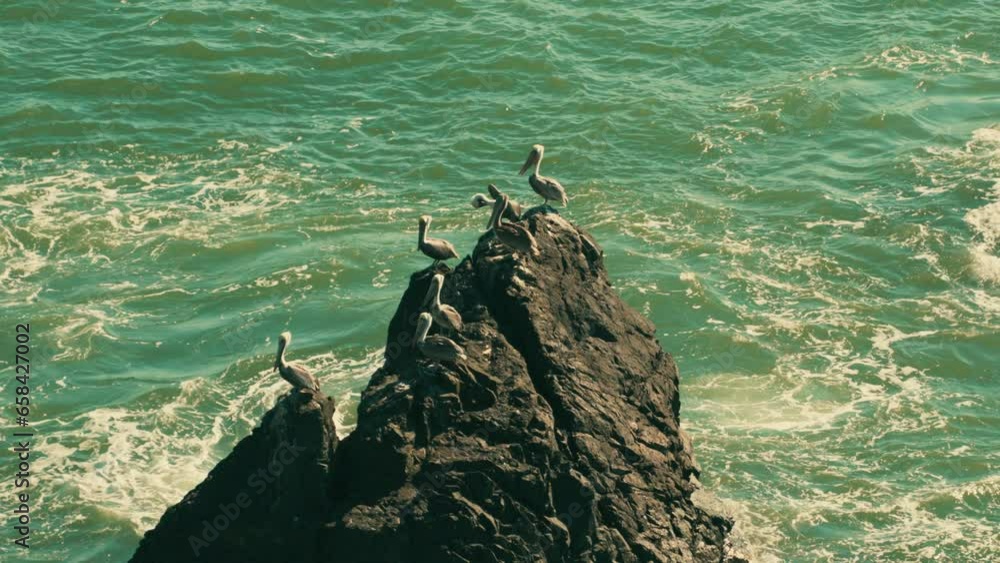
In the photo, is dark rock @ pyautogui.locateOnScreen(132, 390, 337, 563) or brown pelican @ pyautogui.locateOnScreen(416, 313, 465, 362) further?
brown pelican @ pyautogui.locateOnScreen(416, 313, 465, 362)

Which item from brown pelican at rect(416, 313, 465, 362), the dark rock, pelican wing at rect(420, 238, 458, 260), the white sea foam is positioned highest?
pelican wing at rect(420, 238, 458, 260)

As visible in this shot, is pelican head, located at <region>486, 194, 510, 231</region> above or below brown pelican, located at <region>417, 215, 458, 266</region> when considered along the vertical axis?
above

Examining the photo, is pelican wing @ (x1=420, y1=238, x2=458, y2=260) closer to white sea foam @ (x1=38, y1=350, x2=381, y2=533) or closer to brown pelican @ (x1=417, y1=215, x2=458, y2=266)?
brown pelican @ (x1=417, y1=215, x2=458, y2=266)

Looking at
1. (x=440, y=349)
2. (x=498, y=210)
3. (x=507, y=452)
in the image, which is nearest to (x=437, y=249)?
(x=498, y=210)

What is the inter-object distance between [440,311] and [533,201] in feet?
70.7

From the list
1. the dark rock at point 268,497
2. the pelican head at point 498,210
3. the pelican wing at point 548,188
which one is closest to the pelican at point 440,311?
the pelican head at point 498,210

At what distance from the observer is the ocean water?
105ft

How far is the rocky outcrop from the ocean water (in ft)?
17.0

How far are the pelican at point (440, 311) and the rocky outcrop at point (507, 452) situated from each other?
220 mm

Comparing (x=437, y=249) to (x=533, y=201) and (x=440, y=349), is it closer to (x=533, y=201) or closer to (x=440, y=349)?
(x=440, y=349)

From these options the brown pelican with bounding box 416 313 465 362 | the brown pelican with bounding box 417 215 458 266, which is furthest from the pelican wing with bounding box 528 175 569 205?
the brown pelican with bounding box 416 313 465 362

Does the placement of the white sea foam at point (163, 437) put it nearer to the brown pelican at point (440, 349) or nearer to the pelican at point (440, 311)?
the pelican at point (440, 311)

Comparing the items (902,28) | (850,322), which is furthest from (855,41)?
(850,322)

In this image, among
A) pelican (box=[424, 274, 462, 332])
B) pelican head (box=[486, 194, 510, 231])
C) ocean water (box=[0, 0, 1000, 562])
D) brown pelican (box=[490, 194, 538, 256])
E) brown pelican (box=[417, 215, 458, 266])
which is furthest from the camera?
ocean water (box=[0, 0, 1000, 562])
